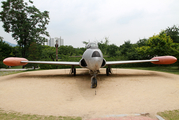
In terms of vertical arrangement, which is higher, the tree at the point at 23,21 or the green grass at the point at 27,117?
the tree at the point at 23,21

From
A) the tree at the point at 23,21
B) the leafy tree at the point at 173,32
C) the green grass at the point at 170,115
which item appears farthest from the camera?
the leafy tree at the point at 173,32

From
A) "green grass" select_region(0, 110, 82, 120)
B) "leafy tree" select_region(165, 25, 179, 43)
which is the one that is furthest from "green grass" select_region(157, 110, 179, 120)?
"leafy tree" select_region(165, 25, 179, 43)

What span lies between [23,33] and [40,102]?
2377 cm

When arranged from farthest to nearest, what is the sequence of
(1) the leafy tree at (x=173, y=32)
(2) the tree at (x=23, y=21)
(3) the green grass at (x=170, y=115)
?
(1) the leafy tree at (x=173, y=32), (2) the tree at (x=23, y=21), (3) the green grass at (x=170, y=115)

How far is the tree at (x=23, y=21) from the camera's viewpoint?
22.9 metres

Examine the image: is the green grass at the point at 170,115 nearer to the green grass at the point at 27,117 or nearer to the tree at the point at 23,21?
the green grass at the point at 27,117

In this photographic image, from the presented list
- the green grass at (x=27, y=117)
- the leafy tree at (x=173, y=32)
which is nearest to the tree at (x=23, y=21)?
the green grass at (x=27, y=117)

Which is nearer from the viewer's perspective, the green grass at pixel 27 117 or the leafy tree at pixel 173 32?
the green grass at pixel 27 117

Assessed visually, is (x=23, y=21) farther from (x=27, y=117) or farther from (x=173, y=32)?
(x=173, y=32)

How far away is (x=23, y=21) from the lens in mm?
24188

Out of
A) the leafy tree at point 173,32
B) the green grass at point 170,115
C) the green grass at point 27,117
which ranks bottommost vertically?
the green grass at point 27,117

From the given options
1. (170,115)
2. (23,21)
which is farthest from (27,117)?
(23,21)

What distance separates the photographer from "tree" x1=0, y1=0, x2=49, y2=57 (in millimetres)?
22891

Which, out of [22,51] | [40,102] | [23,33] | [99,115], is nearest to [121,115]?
[99,115]
